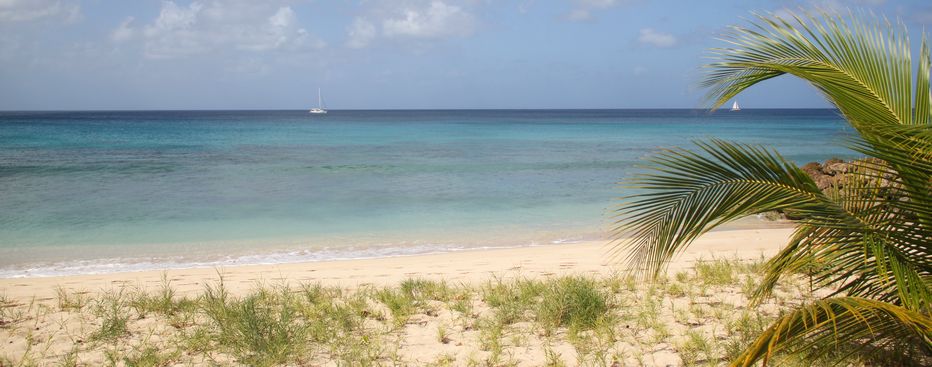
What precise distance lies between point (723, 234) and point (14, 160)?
89.7 feet

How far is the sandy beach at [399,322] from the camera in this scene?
434 centimetres

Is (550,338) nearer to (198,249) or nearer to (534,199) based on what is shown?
(198,249)

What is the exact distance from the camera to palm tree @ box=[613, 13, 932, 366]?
2.93 meters

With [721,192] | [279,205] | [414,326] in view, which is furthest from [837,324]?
[279,205]

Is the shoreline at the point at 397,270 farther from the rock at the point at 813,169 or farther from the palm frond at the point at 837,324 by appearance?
the rock at the point at 813,169

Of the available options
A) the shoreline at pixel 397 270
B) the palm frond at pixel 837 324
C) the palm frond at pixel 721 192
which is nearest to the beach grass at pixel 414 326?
the shoreline at pixel 397 270

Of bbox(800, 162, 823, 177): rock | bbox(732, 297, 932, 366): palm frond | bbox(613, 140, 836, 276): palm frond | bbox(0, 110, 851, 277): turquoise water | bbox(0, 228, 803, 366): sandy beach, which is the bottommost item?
bbox(0, 110, 851, 277): turquoise water

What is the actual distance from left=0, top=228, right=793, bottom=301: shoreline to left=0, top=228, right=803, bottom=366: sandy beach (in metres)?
0.09

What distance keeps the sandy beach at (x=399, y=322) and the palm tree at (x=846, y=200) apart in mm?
1097

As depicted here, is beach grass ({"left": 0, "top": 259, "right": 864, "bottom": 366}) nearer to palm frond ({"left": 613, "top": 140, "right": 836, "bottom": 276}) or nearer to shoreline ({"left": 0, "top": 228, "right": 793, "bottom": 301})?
shoreline ({"left": 0, "top": 228, "right": 793, "bottom": 301})

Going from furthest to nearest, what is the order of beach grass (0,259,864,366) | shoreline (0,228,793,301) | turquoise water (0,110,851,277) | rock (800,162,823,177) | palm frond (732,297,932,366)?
rock (800,162,823,177) → turquoise water (0,110,851,277) → shoreline (0,228,793,301) → beach grass (0,259,864,366) → palm frond (732,297,932,366)

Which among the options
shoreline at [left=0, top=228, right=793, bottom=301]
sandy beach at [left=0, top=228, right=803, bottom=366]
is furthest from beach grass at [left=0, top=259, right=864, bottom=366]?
shoreline at [left=0, top=228, right=793, bottom=301]

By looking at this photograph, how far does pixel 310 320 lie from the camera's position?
521 cm

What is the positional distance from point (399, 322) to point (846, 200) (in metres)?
3.28
